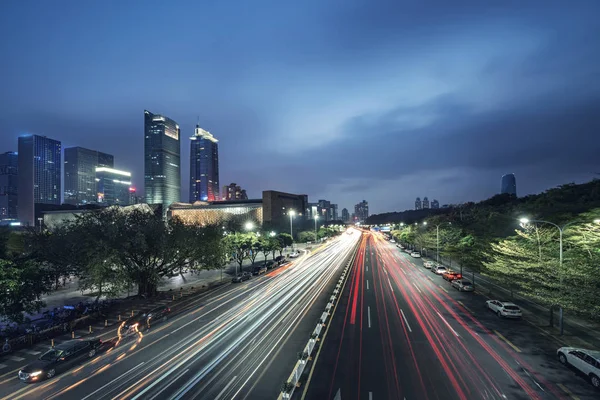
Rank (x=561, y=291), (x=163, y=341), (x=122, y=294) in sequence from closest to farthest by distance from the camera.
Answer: (x=561, y=291)
(x=163, y=341)
(x=122, y=294)

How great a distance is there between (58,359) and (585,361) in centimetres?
2856

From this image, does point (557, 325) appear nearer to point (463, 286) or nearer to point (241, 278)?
point (463, 286)

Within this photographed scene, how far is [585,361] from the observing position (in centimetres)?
1498

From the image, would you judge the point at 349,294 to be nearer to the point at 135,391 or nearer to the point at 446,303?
the point at 446,303

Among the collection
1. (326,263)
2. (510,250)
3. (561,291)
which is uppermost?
(510,250)

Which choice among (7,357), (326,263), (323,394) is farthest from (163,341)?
(326,263)

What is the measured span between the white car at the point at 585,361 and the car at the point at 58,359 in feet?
91.8

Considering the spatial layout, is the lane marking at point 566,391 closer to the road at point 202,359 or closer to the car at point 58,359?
the road at point 202,359

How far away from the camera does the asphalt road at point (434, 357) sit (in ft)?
46.1

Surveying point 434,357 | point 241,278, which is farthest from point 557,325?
point 241,278

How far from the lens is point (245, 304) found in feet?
98.3

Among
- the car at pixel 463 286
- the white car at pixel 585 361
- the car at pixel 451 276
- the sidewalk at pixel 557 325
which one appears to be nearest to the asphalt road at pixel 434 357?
the white car at pixel 585 361

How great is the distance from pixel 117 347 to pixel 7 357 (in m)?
6.72

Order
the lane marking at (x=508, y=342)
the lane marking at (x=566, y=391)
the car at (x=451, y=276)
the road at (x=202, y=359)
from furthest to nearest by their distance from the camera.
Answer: the car at (x=451, y=276) < the lane marking at (x=508, y=342) < the road at (x=202, y=359) < the lane marking at (x=566, y=391)
